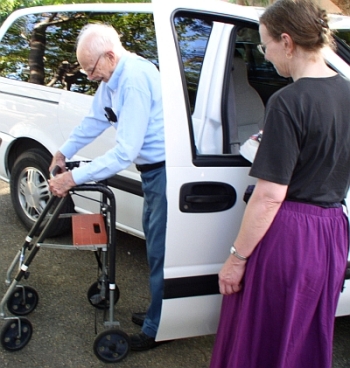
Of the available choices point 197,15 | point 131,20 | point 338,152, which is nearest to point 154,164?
point 197,15

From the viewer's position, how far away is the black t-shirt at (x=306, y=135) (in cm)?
165

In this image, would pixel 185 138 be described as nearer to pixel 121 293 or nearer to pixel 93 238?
pixel 93 238

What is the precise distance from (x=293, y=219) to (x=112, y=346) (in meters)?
1.28

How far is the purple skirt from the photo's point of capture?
184 centimetres

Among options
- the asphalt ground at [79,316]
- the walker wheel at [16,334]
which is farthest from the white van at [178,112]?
the walker wheel at [16,334]

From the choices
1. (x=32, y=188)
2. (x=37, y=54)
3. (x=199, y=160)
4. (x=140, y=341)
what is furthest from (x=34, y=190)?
(x=199, y=160)

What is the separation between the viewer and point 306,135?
1.67 meters

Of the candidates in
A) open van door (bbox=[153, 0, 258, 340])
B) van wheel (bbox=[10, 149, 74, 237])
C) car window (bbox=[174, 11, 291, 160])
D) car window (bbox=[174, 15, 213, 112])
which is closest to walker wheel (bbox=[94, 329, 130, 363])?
open van door (bbox=[153, 0, 258, 340])

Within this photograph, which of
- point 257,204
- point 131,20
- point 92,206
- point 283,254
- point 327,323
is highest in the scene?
point 131,20

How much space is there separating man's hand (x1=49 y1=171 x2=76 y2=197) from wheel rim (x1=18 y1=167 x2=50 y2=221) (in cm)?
159

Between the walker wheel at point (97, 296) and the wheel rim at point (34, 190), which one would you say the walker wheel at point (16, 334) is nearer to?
the walker wheel at point (97, 296)

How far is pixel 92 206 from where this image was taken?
11.8ft

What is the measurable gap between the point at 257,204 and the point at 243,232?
0.45 feet

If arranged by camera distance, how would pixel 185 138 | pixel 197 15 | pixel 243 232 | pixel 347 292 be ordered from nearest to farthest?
pixel 243 232 → pixel 185 138 → pixel 197 15 → pixel 347 292
